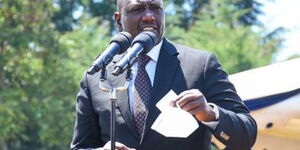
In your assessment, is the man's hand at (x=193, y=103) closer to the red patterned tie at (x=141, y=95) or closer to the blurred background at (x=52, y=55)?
the red patterned tie at (x=141, y=95)

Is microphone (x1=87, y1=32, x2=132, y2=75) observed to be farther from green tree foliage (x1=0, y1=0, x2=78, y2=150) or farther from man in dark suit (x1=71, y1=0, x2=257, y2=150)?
green tree foliage (x1=0, y1=0, x2=78, y2=150)

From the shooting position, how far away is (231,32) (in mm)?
21906

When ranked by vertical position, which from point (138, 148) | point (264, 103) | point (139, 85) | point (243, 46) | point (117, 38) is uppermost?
point (117, 38)

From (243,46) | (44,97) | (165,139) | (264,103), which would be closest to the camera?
(165,139)

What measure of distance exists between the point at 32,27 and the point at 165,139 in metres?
12.5

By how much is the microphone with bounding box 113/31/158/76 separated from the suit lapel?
349mm

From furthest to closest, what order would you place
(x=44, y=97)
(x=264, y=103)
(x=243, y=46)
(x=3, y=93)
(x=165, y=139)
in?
(x=243, y=46)
(x=44, y=97)
(x=3, y=93)
(x=264, y=103)
(x=165, y=139)

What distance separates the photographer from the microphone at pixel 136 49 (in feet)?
11.5

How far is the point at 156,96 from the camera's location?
4031 mm

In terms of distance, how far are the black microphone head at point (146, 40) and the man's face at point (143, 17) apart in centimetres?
19

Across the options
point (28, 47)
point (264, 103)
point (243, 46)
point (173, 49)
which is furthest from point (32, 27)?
point (173, 49)

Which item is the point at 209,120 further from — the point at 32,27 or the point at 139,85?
the point at 32,27

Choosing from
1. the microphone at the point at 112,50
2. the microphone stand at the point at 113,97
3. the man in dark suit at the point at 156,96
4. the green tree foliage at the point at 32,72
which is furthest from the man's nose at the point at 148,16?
the green tree foliage at the point at 32,72

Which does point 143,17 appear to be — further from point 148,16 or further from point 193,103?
point 193,103
